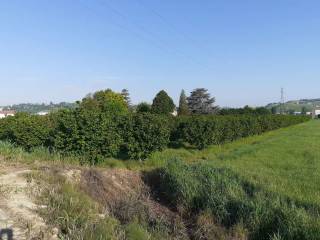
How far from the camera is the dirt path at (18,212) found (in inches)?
230

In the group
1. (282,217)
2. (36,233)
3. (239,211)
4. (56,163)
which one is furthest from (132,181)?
(36,233)

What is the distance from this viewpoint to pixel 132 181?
39.2 feet

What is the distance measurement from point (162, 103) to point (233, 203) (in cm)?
3757

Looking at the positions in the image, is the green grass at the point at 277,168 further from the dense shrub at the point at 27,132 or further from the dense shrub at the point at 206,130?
the dense shrub at the point at 27,132

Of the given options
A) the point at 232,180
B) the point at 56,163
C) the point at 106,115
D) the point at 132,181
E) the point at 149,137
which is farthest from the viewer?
the point at 149,137

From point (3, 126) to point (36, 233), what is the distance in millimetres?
12154

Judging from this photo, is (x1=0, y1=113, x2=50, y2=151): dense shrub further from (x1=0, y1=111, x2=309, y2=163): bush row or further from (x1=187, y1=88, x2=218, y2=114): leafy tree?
(x1=187, y1=88, x2=218, y2=114): leafy tree

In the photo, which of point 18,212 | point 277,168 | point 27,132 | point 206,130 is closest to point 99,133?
point 27,132

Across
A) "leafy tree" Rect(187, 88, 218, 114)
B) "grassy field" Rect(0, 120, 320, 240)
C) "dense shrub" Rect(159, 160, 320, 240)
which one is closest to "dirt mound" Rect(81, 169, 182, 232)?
"grassy field" Rect(0, 120, 320, 240)

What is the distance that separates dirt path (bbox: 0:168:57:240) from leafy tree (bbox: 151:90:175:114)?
3541 centimetres

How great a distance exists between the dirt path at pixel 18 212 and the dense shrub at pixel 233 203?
3.42m

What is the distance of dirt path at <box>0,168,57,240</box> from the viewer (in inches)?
230

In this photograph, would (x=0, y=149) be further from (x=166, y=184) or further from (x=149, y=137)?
(x=149, y=137)

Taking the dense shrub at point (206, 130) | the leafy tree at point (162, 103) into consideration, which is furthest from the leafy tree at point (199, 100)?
the dense shrub at point (206, 130)
